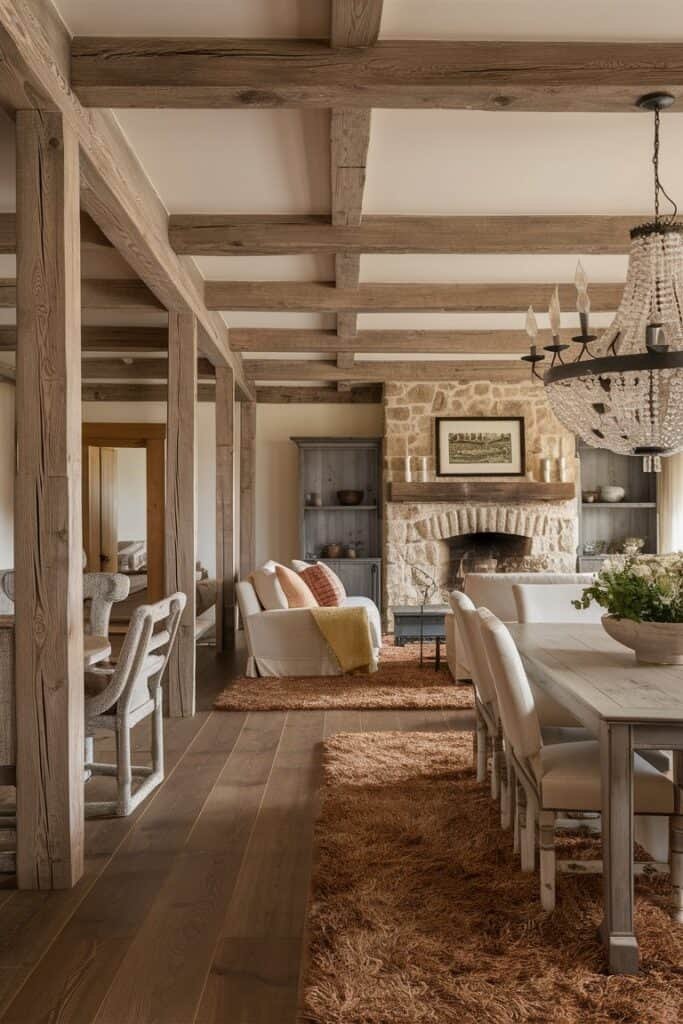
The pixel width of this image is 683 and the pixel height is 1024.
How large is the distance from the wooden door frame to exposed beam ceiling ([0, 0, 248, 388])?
4.48 meters

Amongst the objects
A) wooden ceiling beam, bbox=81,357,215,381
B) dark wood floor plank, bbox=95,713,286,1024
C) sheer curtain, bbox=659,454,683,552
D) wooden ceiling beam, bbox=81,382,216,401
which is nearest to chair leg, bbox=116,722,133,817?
dark wood floor plank, bbox=95,713,286,1024

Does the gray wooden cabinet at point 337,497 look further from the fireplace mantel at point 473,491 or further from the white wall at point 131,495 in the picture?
the white wall at point 131,495

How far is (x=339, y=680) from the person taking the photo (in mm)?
6160

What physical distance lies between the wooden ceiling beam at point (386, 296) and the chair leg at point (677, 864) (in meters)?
4.07

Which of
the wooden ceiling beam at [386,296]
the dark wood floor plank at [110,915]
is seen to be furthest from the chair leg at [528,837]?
the wooden ceiling beam at [386,296]

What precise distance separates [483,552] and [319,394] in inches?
108

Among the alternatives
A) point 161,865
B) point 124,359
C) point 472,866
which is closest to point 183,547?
point 161,865

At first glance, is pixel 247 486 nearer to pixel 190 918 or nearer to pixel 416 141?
pixel 416 141

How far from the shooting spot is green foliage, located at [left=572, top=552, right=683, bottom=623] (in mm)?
2861

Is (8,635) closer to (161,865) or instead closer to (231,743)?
(161,865)

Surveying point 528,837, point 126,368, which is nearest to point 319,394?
point 126,368

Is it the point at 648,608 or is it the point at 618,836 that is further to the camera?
the point at 648,608

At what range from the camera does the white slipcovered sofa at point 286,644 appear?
632 centimetres

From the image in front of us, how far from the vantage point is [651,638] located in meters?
2.90
